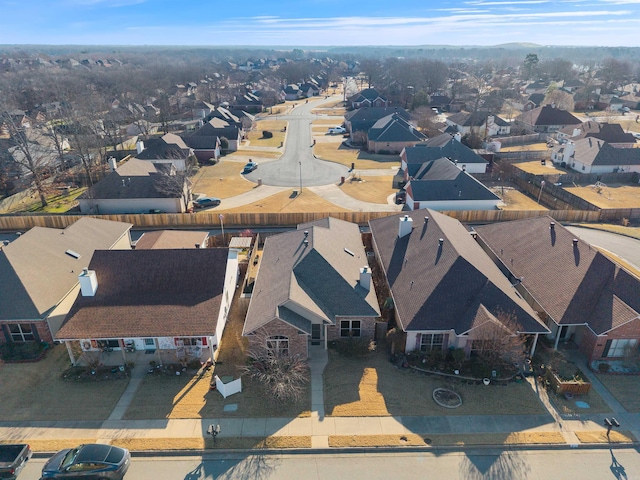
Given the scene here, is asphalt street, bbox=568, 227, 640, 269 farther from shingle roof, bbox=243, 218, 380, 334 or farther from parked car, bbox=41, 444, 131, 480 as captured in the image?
parked car, bbox=41, 444, 131, 480

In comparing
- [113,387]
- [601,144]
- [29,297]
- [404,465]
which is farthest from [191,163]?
[601,144]

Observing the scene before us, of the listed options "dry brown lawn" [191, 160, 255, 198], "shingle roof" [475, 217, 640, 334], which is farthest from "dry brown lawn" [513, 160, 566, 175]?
"dry brown lawn" [191, 160, 255, 198]

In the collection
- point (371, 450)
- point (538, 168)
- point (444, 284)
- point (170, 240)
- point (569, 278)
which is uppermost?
point (444, 284)

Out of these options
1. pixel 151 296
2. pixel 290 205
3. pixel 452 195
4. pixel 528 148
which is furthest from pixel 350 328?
pixel 528 148

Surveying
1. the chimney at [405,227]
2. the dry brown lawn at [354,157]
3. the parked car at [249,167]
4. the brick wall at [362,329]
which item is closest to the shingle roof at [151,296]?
the brick wall at [362,329]

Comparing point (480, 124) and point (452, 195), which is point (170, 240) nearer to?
point (452, 195)

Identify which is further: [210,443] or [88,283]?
[88,283]
